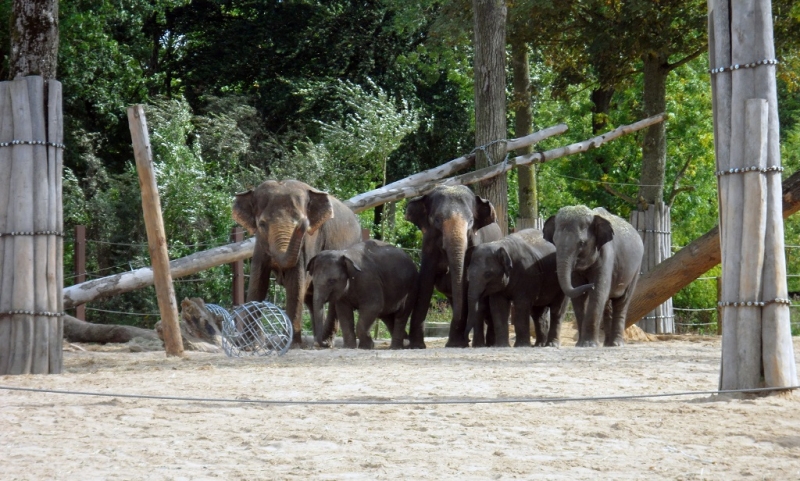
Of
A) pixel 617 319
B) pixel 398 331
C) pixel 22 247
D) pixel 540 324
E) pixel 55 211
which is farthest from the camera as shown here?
pixel 540 324

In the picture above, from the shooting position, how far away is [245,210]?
13.9m

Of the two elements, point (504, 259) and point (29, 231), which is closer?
point (29, 231)

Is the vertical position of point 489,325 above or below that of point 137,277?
below

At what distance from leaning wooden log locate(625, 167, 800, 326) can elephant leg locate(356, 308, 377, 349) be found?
4.91 meters

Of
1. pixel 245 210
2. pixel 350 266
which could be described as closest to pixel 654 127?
pixel 350 266

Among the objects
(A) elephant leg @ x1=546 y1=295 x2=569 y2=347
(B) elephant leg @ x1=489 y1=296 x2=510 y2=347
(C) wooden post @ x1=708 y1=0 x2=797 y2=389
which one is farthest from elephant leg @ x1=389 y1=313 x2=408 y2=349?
(C) wooden post @ x1=708 y1=0 x2=797 y2=389

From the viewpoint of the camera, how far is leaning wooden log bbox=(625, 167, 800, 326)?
16.1 meters

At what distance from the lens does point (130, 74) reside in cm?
2775

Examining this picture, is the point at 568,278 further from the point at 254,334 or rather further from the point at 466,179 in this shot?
the point at 466,179

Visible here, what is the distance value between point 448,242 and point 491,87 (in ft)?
12.5

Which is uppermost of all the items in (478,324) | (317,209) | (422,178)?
(422,178)

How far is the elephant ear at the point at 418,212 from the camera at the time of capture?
14836 mm

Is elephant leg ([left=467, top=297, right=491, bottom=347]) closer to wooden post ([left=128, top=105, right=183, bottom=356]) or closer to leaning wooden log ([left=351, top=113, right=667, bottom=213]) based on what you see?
leaning wooden log ([left=351, top=113, right=667, bottom=213])

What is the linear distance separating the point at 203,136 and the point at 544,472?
73.7 ft
